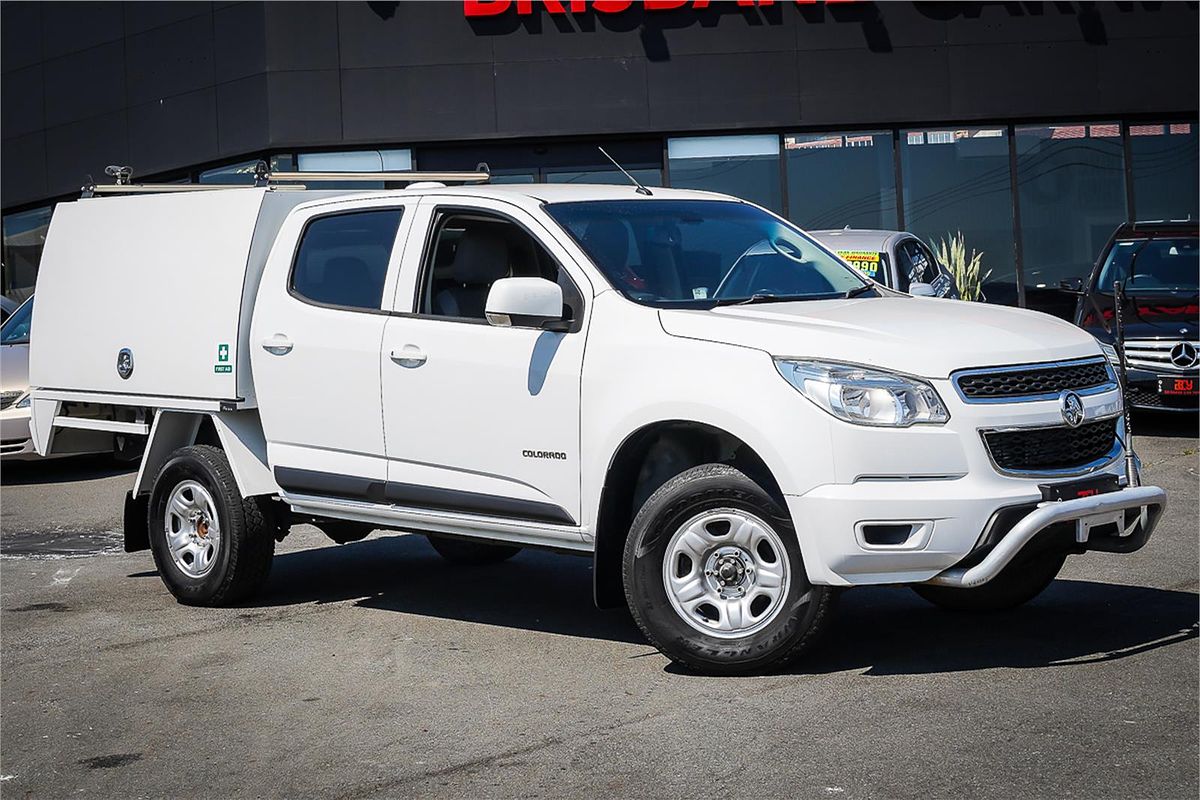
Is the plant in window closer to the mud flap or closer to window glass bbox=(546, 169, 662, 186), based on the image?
window glass bbox=(546, 169, 662, 186)

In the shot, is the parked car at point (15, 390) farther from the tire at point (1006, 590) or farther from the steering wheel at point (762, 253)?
the tire at point (1006, 590)

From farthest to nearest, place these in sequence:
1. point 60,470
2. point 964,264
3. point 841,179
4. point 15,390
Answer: point 841,179, point 964,264, point 60,470, point 15,390

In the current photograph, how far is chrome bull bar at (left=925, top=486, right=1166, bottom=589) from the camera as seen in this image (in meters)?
5.64

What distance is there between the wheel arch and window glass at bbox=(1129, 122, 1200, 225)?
18.1m

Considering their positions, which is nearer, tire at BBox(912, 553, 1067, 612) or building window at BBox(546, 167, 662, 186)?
tire at BBox(912, 553, 1067, 612)

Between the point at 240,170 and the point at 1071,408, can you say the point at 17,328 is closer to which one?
the point at 240,170

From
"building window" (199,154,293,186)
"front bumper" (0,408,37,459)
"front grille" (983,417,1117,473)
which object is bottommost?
"front grille" (983,417,1117,473)

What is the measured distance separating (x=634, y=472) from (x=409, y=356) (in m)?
1.22

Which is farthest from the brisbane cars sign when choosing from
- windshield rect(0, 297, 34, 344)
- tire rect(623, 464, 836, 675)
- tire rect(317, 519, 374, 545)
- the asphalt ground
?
tire rect(623, 464, 836, 675)

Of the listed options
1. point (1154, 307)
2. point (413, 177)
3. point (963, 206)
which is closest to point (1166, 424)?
point (1154, 307)

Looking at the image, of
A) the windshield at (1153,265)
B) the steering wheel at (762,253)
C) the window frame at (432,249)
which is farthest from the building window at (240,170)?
the steering wheel at (762,253)

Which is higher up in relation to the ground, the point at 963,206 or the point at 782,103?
the point at 782,103

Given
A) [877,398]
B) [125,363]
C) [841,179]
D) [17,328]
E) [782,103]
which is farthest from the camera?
[841,179]

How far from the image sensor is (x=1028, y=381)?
19.4 ft
